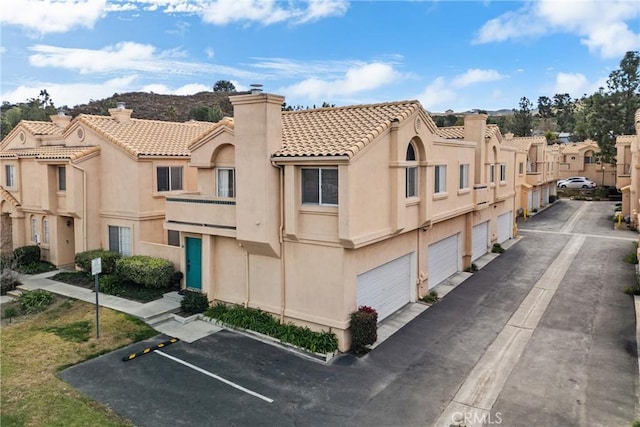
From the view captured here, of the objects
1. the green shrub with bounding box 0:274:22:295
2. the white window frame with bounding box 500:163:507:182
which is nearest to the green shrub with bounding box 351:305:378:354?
the green shrub with bounding box 0:274:22:295

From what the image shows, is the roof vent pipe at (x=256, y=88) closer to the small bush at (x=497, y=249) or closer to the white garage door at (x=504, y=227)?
the small bush at (x=497, y=249)

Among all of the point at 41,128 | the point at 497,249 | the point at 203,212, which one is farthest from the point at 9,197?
the point at 497,249

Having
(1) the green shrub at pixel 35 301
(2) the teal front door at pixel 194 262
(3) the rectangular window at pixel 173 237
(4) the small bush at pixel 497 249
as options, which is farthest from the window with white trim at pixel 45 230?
(4) the small bush at pixel 497 249

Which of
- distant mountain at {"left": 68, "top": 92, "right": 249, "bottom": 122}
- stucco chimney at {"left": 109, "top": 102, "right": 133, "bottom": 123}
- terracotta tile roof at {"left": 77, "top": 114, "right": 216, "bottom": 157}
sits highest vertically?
distant mountain at {"left": 68, "top": 92, "right": 249, "bottom": 122}

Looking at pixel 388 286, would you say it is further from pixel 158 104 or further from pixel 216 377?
pixel 158 104

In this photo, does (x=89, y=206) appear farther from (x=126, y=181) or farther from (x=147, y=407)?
(x=147, y=407)

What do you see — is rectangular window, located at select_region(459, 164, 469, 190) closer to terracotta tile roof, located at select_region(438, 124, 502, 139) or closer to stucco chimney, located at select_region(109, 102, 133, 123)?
terracotta tile roof, located at select_region(438, 124, 502, 139)
